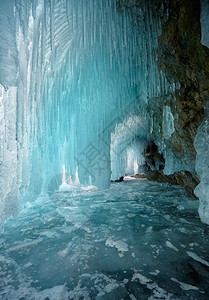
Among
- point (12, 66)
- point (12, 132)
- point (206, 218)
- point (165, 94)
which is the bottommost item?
point (206, 218)

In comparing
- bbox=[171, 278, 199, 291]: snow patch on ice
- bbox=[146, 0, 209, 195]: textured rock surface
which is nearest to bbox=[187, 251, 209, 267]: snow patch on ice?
bbox=[171, 278, 199, 291]: snow patch on ice

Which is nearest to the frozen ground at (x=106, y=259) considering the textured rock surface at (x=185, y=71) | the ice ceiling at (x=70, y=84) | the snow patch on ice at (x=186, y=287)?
the snow patch on ice at (x=186, y=287)

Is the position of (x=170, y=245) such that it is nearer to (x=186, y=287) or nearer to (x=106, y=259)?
(x=186, y=287)

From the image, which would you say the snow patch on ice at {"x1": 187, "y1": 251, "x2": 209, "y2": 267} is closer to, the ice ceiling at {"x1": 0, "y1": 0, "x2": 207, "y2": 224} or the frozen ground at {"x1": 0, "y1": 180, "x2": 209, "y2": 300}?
the frozen ground at {"x1": 0, "y1": 180, "x2": 209, "y2": 300}

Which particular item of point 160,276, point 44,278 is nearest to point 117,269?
point 160,276

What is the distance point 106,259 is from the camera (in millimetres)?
2172

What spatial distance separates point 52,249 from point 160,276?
1603 millimetres

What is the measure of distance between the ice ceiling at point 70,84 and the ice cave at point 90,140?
34 mm

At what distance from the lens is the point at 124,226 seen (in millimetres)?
3393

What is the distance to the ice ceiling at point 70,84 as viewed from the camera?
3.21m

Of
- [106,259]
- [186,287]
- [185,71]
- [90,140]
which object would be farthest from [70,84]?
[186,287]

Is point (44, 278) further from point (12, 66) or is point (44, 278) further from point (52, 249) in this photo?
point (12, 66)

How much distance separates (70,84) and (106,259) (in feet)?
23.3

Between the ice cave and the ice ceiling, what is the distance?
1.3 inches
